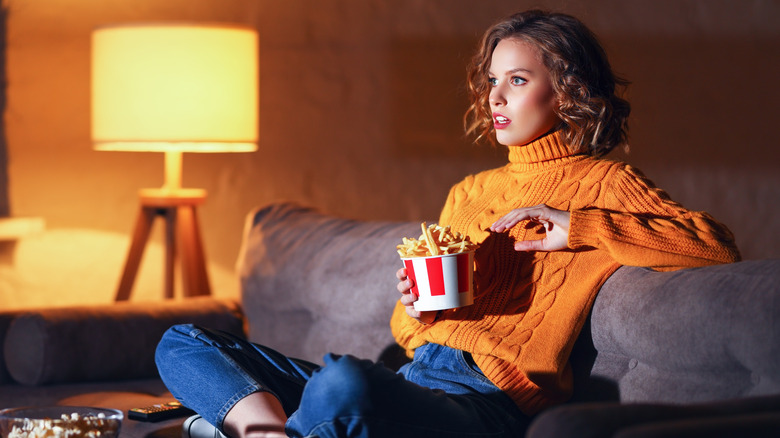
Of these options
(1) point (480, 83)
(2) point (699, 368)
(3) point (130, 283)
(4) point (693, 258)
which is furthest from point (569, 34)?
(3) point (130, 283)

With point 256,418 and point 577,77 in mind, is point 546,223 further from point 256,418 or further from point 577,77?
point 256,418

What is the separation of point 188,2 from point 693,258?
7.31 feet

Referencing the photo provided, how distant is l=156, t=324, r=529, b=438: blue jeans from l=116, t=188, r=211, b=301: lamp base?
102 centimetres

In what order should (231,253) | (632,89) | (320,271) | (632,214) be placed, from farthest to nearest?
(632,89) → (231,253) → (320,271) → (632,214)

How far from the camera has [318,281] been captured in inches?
87.9

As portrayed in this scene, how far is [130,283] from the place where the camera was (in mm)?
2711

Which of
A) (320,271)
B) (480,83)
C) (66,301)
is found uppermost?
(480,83)

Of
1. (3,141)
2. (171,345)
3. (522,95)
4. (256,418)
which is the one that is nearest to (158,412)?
(171,345)

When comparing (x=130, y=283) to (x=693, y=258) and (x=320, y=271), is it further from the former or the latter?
(x=693, y=258)

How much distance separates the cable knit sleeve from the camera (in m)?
1.42

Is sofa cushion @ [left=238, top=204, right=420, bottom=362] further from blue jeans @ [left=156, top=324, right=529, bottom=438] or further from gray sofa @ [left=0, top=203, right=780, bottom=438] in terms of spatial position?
blue jeans @ [left=156, top=324, right=529, bottom=438]

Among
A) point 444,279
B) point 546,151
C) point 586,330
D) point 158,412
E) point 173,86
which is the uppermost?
point 173,86

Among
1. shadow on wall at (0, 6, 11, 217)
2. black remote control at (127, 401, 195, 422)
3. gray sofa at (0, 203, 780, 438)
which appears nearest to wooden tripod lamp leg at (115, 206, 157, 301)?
gray sofa at (0, 203, 780, 438)

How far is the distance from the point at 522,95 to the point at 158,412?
3.11 feet
